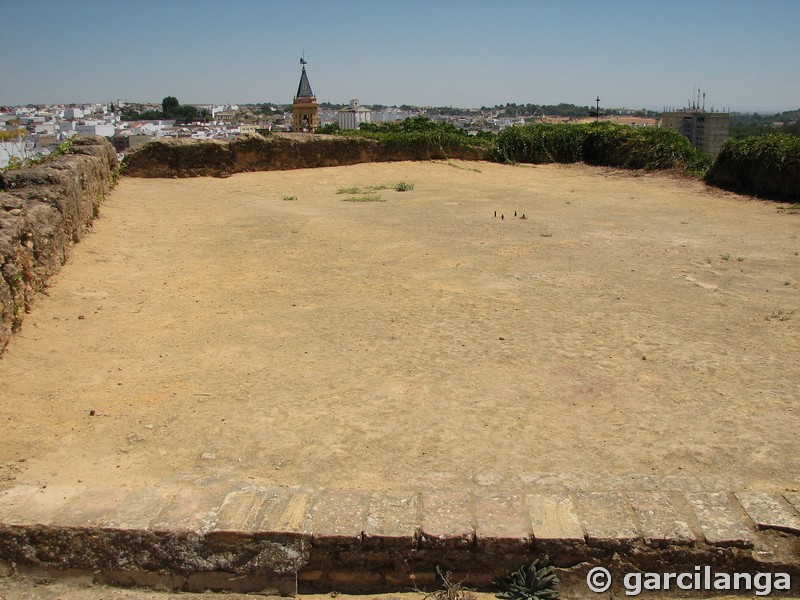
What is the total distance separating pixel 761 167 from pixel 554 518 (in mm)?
12804

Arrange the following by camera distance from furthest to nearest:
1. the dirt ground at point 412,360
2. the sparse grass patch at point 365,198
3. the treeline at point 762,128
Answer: the treeline at point 762,128
the sparse grass patch at point 365,198
the dirt ground at point 412,360

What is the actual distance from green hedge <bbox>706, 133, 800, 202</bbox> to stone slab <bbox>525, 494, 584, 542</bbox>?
38.7ft

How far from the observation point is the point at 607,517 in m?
2.92

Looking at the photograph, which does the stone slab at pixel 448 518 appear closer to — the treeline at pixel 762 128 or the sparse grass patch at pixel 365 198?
the sparse grass patch at pixel 365 198

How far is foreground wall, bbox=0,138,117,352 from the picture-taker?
527cm

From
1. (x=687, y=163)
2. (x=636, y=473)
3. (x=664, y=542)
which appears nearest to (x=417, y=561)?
(x=664, y=542)

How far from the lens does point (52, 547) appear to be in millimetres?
2918

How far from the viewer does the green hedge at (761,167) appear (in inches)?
489

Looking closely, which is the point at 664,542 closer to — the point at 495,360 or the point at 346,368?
the point at 495,360

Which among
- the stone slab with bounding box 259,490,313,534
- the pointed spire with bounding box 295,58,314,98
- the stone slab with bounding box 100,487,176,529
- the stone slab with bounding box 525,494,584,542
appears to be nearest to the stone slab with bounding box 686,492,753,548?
the stone slab with bounding box 525,494,584,542


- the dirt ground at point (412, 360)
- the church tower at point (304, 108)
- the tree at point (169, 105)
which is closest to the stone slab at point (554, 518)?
the dirt ground at point (412, 360)

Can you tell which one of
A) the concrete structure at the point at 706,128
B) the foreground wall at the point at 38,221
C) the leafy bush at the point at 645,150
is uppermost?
the concrete structure at the point at 706,128

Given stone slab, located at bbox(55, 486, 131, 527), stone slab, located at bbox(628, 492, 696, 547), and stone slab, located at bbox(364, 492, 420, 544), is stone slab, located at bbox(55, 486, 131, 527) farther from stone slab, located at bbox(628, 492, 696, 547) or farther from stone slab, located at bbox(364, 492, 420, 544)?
stone slab, located at bbox(628, 492, 696, 547)

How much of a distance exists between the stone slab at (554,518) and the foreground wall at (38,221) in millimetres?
4224
